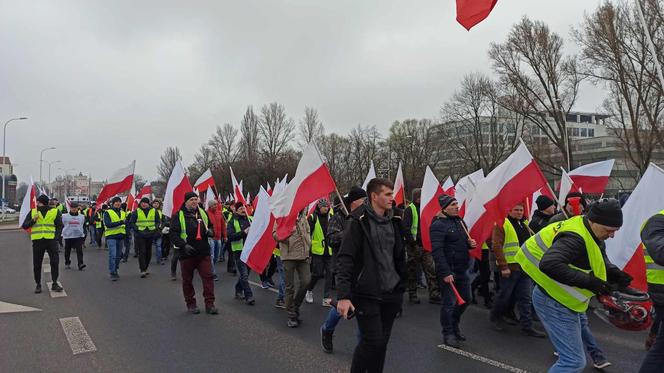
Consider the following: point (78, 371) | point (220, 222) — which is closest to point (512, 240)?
point (78, 371)

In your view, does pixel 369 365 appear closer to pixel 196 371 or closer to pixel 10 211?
pixel 196 371

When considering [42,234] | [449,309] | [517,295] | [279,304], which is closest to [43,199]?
[42,234]

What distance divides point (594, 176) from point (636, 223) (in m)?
5.25

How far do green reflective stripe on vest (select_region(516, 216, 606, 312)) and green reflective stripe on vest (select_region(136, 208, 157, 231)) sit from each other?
10.1m

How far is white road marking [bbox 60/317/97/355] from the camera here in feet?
18.9

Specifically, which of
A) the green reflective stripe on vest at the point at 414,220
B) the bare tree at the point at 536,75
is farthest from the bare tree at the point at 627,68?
the green reflective stripe on vest at the point at 414,220

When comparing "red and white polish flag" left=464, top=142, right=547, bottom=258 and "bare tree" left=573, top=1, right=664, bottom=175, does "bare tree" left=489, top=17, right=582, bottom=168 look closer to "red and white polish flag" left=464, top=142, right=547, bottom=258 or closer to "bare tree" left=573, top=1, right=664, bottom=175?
"bare tree" left=573, top=1, right=664, bottom=175

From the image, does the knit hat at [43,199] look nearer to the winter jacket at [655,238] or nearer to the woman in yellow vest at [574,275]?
the woman in yellow vest at [574,275]

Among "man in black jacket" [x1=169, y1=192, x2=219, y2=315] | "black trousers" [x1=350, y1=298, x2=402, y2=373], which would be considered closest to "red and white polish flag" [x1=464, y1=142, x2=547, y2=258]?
"black trousers" [x1=350, y1=298, x2=402, y2=373]

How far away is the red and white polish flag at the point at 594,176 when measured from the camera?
10.3m

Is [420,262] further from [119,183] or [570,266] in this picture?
[119,183]

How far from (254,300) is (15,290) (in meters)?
4.91

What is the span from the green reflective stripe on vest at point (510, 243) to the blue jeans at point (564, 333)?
112 inches

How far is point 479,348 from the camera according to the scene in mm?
5785
